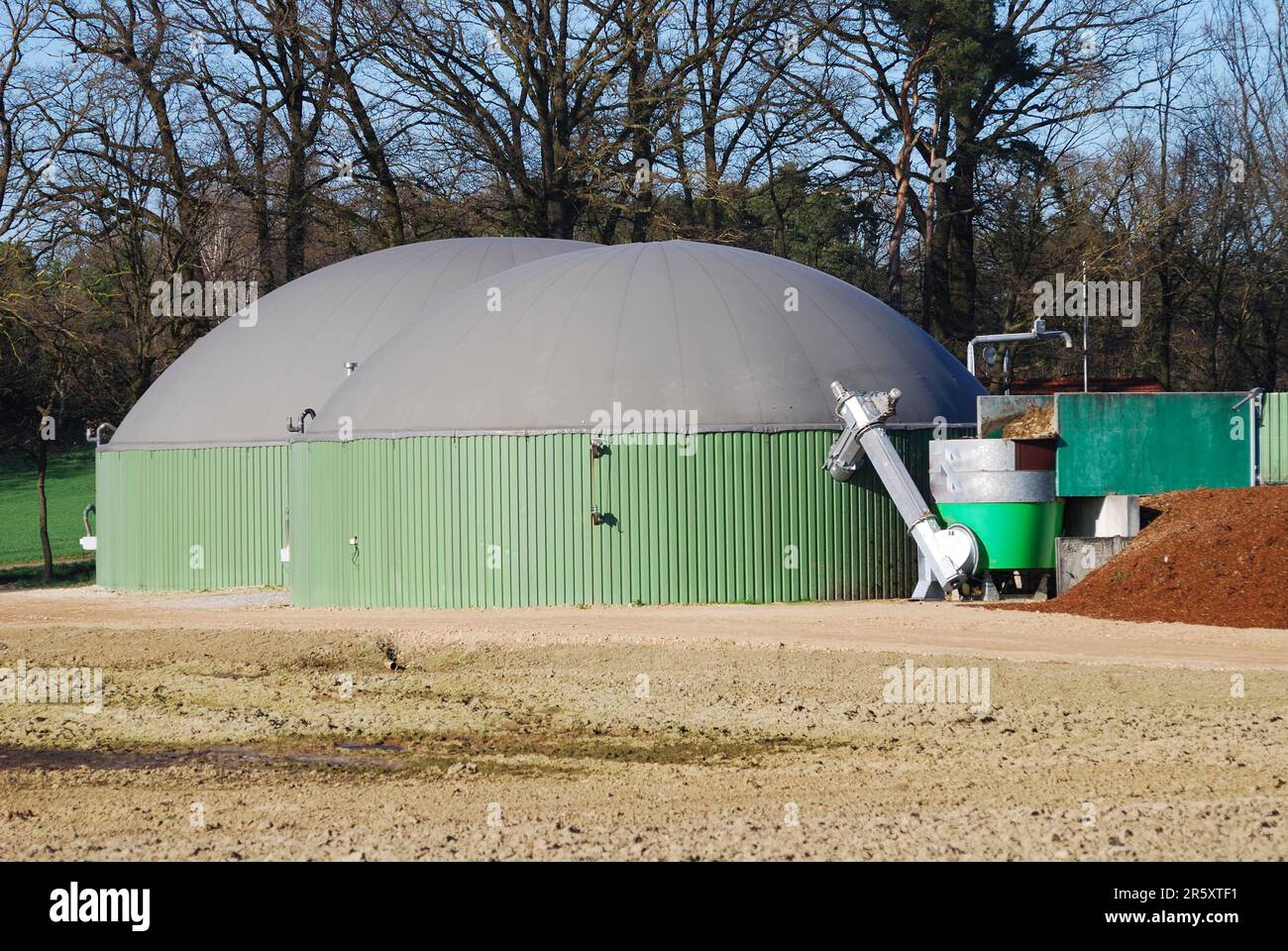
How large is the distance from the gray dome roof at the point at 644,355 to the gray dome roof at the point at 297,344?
157 inches

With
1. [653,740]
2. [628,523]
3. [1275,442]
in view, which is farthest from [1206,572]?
[653,740]

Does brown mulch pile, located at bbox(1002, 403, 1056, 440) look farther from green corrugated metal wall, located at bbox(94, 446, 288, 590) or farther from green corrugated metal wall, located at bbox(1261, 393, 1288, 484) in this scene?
green corrugated metal wall, located at bbox(94, 446, 288, 590)

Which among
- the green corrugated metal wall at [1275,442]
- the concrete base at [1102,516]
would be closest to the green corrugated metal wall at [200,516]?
the concrete base at [1102,516]

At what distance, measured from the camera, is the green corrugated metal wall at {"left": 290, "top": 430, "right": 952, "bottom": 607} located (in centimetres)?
2331

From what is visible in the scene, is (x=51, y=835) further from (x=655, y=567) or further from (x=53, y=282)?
(x=53, y=282)

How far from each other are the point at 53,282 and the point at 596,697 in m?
24.6

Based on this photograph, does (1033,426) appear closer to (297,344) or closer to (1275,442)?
(1275,442)

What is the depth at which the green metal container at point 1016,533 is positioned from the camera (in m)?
22.8

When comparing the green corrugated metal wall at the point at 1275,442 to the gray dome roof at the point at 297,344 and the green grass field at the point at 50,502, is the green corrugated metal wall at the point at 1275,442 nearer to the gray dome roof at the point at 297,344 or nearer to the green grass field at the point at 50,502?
the gray dome roof at the point at 297,344

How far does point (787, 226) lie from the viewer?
168ft

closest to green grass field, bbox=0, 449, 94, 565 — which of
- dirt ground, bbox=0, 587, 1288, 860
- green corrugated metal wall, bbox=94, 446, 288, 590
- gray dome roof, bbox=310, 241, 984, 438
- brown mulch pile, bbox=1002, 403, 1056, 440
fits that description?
green corrugated metal wall, bbox=94, 446, 288, 590

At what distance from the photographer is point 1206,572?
1995cm

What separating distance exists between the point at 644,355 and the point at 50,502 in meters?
39.5
